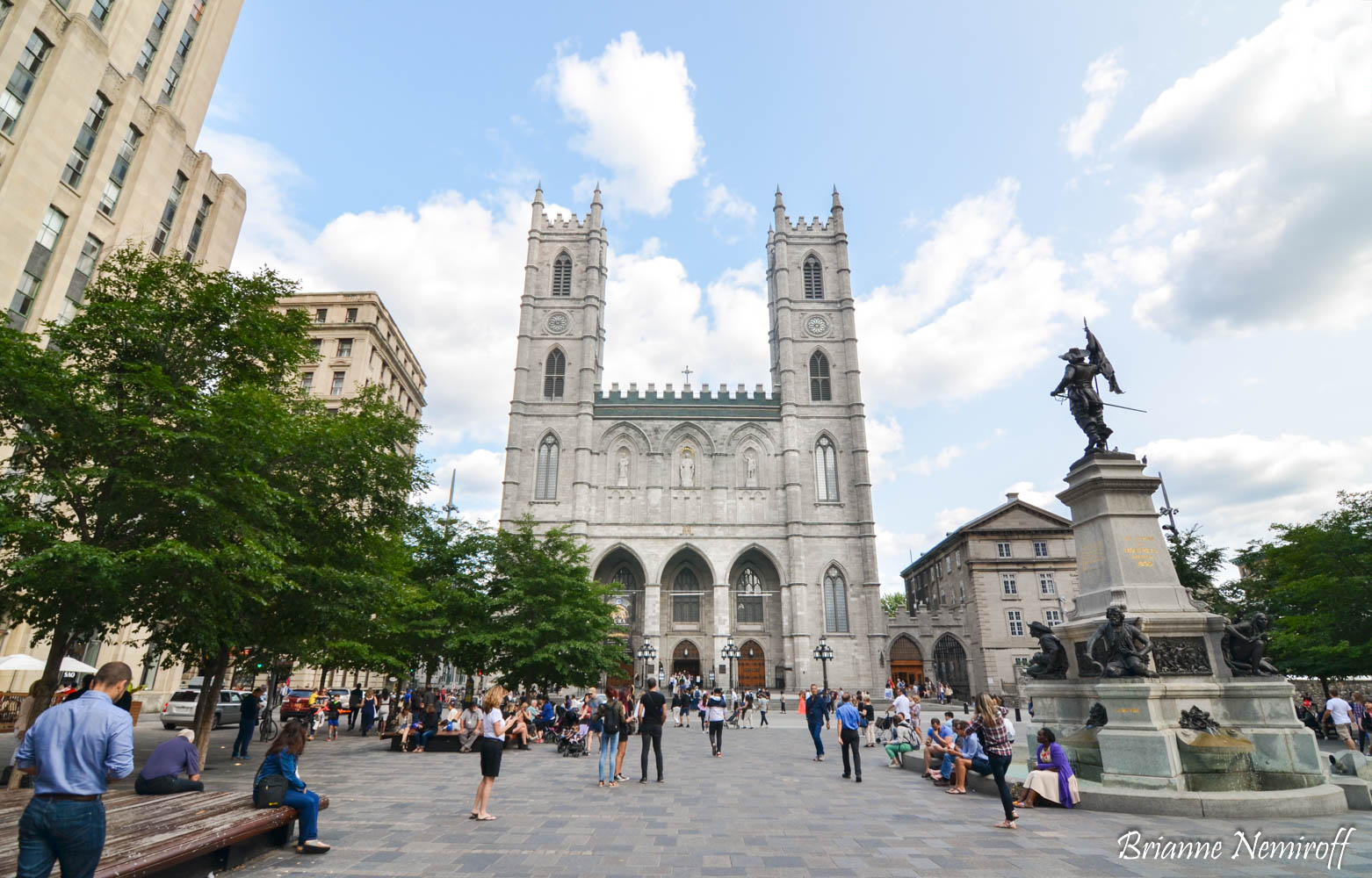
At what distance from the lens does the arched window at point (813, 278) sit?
52.5m

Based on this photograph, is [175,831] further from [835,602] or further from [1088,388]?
[835,602]

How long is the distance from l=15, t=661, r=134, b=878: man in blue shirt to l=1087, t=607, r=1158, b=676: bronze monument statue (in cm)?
1070

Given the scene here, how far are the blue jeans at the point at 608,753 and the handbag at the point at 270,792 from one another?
207 inches

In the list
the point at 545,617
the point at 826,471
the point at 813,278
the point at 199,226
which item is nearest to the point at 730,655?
the point at 826,471

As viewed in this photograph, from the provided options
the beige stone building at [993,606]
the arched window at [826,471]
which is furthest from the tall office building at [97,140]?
the beige stone building at [993,606]

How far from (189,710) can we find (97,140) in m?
18.0

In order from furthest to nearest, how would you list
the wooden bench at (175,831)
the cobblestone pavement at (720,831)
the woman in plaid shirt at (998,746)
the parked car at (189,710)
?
the parked car at (189,710), the woman in plaid shirt at (998,746), the cobblestone pavement at (720,831), the wooden bench at (175,831)

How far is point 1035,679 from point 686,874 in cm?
820

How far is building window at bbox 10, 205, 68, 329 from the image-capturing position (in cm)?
1845

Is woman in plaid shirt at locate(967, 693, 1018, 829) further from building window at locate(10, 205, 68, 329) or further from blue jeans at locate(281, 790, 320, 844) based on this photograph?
building window at locate(10, 205, 68, 329)

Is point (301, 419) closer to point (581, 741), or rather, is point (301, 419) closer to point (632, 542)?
point (581, 741)

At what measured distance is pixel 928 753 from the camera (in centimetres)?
1192

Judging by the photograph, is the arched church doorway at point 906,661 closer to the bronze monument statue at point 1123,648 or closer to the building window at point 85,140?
the bronze monument statue at point 1123,648

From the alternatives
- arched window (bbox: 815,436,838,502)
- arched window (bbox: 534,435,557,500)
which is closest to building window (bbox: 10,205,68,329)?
arched window (bbox: 534,435,557,500)
